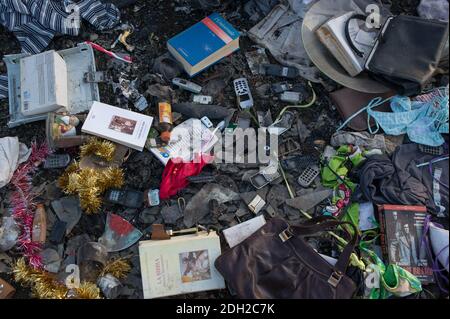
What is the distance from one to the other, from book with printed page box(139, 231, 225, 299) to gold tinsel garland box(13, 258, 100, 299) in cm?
32

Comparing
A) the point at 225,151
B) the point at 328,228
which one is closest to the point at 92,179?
the point at 225,151

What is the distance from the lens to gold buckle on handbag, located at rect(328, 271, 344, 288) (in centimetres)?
260

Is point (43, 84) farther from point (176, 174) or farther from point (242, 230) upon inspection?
point (242, 230)

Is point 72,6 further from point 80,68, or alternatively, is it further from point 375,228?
point 375,228

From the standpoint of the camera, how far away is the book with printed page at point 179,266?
9.00 feet

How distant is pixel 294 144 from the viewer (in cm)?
316

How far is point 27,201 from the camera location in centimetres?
301

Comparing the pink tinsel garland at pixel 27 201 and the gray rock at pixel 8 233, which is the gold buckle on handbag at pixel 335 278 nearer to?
the pink tinsel garland at pixel 27 201

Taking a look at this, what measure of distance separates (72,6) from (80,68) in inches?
20.0

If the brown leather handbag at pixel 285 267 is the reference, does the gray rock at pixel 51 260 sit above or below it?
below

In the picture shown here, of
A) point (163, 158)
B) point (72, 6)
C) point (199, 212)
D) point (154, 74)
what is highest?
point (72, 6)

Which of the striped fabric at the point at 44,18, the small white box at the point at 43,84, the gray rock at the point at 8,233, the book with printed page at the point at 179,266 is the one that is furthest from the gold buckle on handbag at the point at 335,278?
the striped fabric at the point at 44,18
